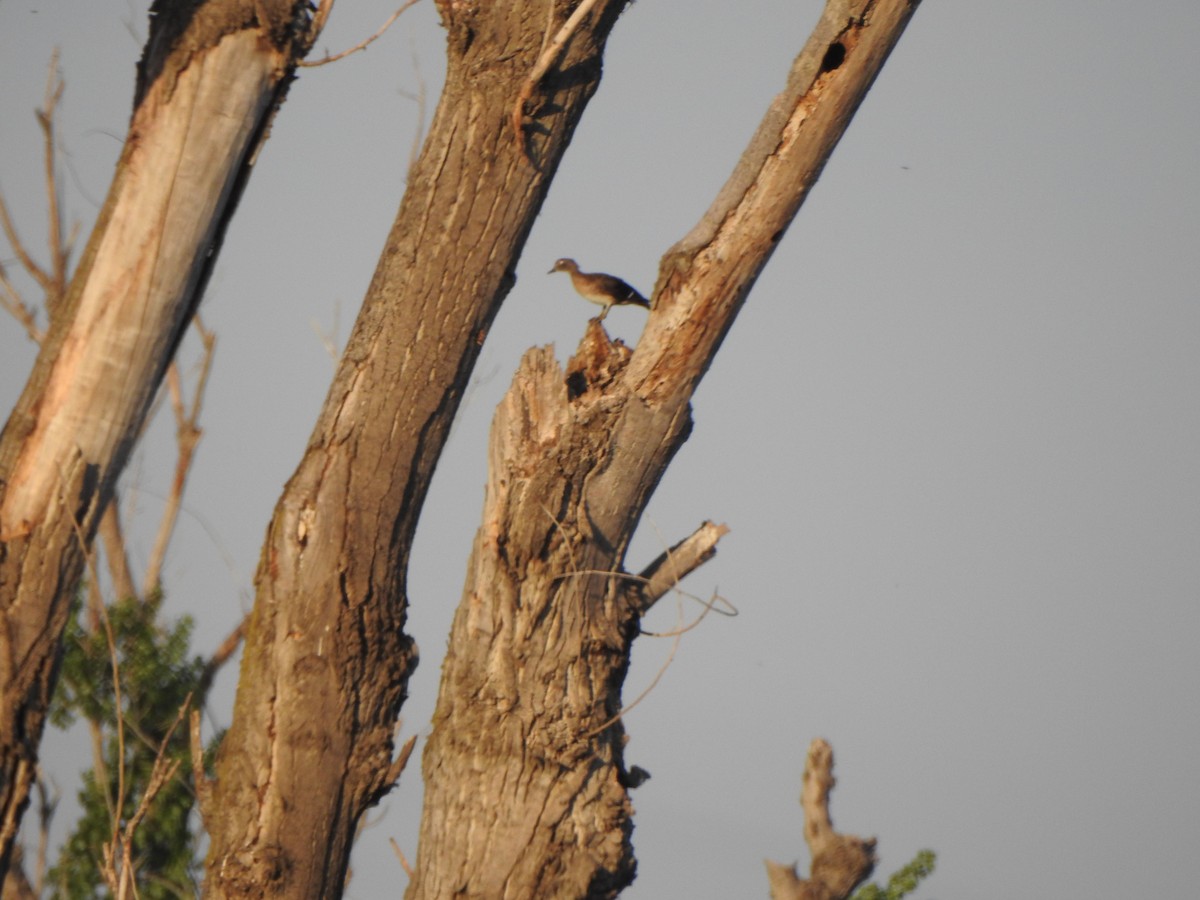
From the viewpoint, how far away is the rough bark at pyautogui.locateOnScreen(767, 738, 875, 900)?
5938 millimetres

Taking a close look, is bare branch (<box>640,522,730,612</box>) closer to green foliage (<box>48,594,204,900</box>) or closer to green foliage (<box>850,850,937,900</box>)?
green foliage (<box>850,850,937,900</box>)

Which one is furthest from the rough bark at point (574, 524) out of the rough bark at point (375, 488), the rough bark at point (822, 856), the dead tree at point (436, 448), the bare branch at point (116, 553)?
the bare branch at point (116, 553)

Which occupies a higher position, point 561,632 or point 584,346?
point 584,346

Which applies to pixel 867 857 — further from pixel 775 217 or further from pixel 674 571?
pixel 775 217

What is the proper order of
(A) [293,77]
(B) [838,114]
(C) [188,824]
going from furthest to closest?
1. (C) [188,824]
2. (A) [293,77]
3. (B) [838,114]

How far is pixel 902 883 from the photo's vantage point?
7594 mm

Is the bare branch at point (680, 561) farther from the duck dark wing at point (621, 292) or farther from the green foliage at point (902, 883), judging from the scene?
the green foliage at point (902, 883)

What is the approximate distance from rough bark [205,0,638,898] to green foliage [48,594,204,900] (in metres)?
5.96

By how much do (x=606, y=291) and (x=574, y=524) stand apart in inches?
70.0

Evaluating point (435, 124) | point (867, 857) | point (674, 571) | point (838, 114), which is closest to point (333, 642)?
point (674, 571)

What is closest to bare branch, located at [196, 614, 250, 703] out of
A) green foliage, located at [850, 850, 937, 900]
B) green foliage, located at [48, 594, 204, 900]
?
green foliage, located at [48, 594, 204, 900]

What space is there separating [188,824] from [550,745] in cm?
735

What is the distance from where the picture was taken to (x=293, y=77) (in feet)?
15.3

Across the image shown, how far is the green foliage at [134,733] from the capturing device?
10.2 meters
